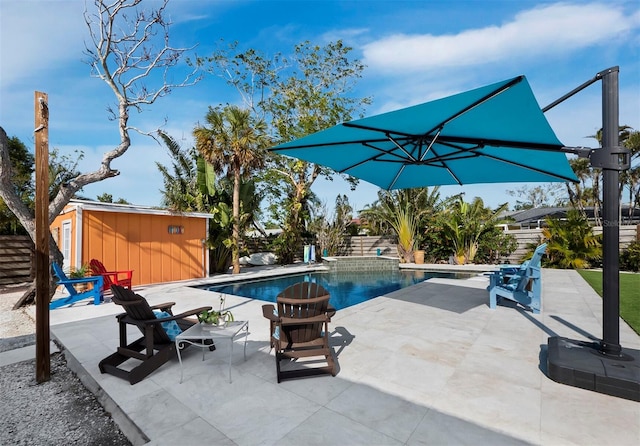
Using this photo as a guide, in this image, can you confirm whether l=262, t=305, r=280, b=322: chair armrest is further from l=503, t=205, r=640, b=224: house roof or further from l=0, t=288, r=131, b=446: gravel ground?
l=503, t=205, r=640, b=224: house roof

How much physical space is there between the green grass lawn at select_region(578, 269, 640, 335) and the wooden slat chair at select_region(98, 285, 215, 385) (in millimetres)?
6217

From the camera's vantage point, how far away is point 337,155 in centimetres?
520

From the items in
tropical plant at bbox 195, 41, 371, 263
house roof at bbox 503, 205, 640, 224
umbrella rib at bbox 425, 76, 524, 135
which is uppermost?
tropical plant at bbox 195, 41, 371, 263

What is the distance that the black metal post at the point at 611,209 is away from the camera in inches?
110

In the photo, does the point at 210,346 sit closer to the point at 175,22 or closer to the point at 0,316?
the point at 0,316

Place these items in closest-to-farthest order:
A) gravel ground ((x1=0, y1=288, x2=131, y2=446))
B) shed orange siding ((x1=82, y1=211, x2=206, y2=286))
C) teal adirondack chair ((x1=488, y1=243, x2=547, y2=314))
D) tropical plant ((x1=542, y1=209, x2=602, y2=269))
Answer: gravel ground ((x1=0, y1=288, x2=131, y2=446)), teal adirondack chair ((x1=488, y1=243, x2=547, y2=314)), shed orange siding ((x1=82, y1=211, x2=206, y2=286)), tropical plant ((x1=542, y1=209, x2=602, y2=269))

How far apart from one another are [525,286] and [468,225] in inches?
368

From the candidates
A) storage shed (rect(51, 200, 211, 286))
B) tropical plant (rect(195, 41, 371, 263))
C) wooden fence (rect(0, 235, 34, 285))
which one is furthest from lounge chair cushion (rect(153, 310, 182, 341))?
tropical plant (rect(195, 41, 371, 263))

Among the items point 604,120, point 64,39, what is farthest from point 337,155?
point 64,39

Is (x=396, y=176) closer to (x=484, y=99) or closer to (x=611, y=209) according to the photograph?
(x=484, y=99)

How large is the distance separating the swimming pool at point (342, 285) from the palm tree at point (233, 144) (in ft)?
8.55

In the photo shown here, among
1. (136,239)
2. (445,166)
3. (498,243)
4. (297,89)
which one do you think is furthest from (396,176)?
(297,89)

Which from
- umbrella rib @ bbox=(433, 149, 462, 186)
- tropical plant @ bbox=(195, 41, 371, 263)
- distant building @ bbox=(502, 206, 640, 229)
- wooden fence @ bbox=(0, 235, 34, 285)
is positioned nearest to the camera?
umbrella rib @ bbox=(433, 149, 462, 186)

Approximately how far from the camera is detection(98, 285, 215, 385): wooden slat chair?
3133mm
